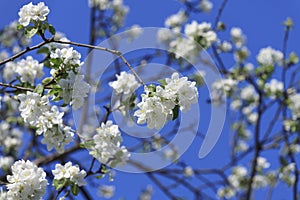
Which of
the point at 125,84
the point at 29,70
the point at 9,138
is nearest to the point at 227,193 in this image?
the point at 9,138

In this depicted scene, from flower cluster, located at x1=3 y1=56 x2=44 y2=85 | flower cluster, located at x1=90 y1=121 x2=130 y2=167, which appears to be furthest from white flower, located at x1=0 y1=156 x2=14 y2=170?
flower cluster, located at x1=90 y1=121 x2=130 y2=167

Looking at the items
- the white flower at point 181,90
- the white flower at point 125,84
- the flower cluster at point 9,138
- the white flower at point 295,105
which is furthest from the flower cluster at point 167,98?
the flower cluster at point 9,138

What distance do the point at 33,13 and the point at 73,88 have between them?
1.32 feet

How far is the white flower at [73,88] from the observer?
5.97ft

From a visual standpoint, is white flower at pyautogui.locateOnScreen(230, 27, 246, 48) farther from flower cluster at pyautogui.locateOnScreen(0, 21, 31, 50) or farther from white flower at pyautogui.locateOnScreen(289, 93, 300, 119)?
flower cluster at pyautogui.locateOnScreen(0, 21, 31, 50)

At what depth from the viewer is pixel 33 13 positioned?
78.8 inches

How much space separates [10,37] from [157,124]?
3385mm

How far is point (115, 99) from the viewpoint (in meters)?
2.80

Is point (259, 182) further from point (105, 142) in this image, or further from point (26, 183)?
point (26, 183)

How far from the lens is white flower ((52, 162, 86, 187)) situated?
2.00 m

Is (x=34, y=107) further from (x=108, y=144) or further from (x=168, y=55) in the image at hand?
(x=168, y=55)

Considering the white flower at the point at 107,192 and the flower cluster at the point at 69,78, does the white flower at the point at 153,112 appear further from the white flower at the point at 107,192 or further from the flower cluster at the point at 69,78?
the white flower at the point at 107,192

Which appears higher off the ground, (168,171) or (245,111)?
(245,111)

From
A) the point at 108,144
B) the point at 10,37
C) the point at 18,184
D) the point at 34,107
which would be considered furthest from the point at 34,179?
the point at 10,37
